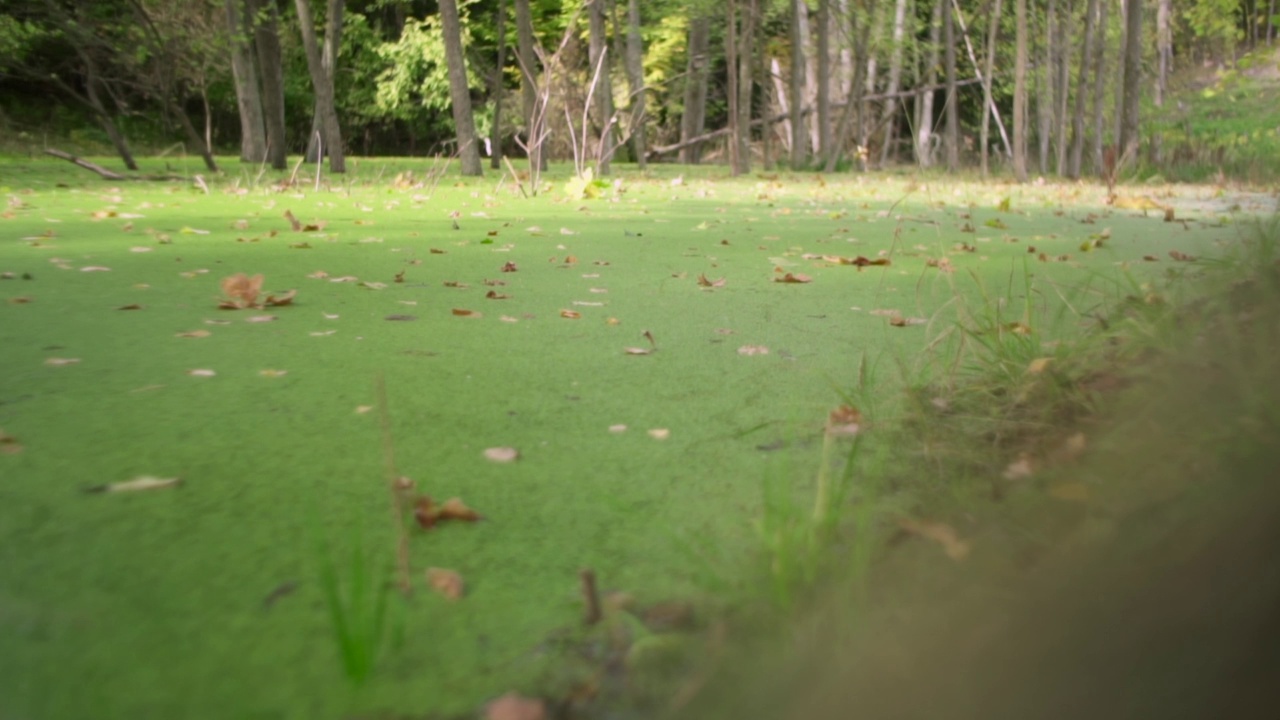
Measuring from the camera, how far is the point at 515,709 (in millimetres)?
903

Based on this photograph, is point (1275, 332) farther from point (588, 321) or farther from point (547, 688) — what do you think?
point (588, 321)

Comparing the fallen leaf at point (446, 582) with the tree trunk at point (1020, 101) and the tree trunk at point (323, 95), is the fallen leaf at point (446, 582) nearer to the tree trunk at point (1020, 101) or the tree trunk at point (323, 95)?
the tree trunk at point (323, 95)

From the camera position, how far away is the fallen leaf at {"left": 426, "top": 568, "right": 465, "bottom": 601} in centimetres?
111

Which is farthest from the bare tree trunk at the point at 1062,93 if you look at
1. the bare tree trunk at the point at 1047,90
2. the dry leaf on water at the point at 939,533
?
the dry leaf on water at the point at 939,533

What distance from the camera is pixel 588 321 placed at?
2.80m

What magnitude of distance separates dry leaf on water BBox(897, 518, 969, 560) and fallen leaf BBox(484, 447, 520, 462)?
609 millimetres

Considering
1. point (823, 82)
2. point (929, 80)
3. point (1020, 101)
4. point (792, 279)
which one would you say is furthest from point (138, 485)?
point (929, 80)

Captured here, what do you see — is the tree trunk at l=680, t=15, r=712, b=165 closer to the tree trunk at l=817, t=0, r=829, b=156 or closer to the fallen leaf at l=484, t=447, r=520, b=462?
the tree trunk at l=817, t=0, r=829, b=156

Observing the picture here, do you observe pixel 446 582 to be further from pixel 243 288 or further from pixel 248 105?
pixel 248 105

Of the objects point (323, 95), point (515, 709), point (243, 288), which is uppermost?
point (323, 95)

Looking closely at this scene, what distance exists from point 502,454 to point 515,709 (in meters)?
0.72

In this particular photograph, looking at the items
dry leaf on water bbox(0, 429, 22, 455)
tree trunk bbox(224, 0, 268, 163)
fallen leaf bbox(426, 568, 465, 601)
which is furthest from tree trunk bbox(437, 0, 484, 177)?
fallen leaf bbox(426, 568, 465, 601)

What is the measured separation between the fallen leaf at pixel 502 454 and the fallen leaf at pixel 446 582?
42 centimetres

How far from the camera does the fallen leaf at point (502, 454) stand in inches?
61.7
